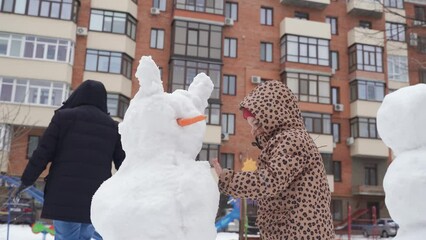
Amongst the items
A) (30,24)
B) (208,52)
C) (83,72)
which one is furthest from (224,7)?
(30,24)

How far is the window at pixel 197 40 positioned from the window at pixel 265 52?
291 cm

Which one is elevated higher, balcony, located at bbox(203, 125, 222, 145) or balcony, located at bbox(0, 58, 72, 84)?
balcony, located at bbox(0, 58, 72, 84)

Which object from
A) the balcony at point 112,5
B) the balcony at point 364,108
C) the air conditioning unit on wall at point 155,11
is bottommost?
the balcony at point 364,108

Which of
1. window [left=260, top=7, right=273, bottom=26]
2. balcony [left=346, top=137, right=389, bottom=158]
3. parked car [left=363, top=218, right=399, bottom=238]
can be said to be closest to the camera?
parked car [left=363, top=218, right=399, bottom=238]

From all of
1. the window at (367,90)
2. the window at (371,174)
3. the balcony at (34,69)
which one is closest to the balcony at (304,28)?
the window at (367,90)

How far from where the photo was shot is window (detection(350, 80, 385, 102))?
26.5m

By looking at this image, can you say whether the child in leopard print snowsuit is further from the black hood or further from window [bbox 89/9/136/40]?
window [bbox 89/9/136/40]

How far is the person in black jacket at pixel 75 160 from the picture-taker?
3650 mm

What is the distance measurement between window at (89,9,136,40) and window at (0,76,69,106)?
3.74 metres

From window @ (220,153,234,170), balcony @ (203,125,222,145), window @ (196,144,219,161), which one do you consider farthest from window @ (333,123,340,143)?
window @ (196,144,219,161)

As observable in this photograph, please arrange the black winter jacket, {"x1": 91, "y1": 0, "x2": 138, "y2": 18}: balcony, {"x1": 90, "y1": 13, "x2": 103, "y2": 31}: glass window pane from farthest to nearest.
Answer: {"x1": 91, "y1": 0, "x2": 138, "y2": 18}: balcony < {"x1": 90, "y1": 13, "x2": 103, "y2": 31}: glass window pane < the black winter jacket

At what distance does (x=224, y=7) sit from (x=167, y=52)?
423cm

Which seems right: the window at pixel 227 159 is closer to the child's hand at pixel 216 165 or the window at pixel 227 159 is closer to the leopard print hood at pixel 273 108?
the leopard print hood at pixel 273 108

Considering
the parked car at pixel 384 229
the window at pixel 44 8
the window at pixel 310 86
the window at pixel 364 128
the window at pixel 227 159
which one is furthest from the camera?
the window at pixel 364 128
